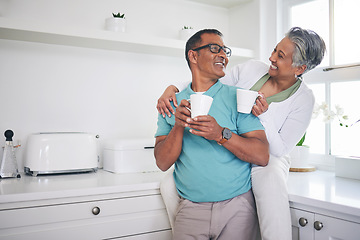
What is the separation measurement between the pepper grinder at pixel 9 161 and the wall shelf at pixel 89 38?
544 millimetres

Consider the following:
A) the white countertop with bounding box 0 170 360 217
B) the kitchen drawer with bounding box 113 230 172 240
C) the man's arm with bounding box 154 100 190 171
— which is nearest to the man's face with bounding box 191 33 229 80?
the man's arm with bounding box 154 100 190 171

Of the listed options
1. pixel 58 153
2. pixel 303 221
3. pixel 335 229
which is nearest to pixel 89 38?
pixel 58 153

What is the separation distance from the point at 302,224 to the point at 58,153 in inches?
51.6

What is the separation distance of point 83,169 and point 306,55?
4.39 ft

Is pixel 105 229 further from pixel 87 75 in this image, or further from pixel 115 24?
Result: pixel 115 24

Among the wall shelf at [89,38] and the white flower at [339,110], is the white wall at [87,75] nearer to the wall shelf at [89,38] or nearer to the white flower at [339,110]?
the wall shelf at [89,38]

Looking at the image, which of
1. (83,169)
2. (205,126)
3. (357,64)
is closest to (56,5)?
(83,169)

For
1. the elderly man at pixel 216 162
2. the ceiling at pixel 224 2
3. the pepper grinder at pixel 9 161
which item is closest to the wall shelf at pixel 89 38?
the ceiling at pixel 224 2

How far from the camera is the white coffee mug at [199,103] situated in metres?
1.26

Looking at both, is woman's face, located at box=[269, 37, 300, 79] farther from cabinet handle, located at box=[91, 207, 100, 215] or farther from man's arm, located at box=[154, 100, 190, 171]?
cabinet handle, located at box=[91, 207, 100, 215]

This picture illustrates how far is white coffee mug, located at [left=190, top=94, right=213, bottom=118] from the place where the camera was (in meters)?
1.26

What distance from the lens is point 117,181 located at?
186 centimetres

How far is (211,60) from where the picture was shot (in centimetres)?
160

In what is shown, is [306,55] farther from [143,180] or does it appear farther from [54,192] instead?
[54,192]
